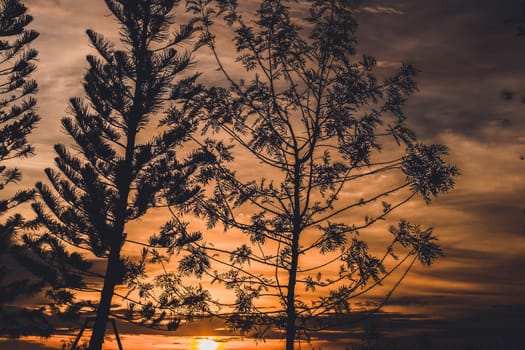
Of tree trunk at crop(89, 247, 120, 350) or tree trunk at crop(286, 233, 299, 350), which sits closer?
tree trunk at crop(286, 233, 299, 350)

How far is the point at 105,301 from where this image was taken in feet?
52.7

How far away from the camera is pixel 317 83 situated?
1242 centimetres

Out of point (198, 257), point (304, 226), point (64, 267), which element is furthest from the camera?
point (64, 267)

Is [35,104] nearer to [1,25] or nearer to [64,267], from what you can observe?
[1,25]

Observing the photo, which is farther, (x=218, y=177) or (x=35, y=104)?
(x=35, y=104)

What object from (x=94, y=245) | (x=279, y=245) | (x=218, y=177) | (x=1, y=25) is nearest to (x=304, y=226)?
(x=279, y=245)

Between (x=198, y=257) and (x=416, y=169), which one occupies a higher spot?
(x=416, y=169)

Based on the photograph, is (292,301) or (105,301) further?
(105,301)

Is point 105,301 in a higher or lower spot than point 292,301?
higher

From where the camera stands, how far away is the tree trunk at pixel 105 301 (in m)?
15.7

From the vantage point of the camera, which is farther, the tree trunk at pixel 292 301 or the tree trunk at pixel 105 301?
the tree trunk at pixel 105 301

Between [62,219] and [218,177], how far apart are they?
823 centimetres

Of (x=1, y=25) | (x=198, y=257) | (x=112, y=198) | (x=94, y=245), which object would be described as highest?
(x=1, y=25)

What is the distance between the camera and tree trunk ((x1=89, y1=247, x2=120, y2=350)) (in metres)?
15.7
